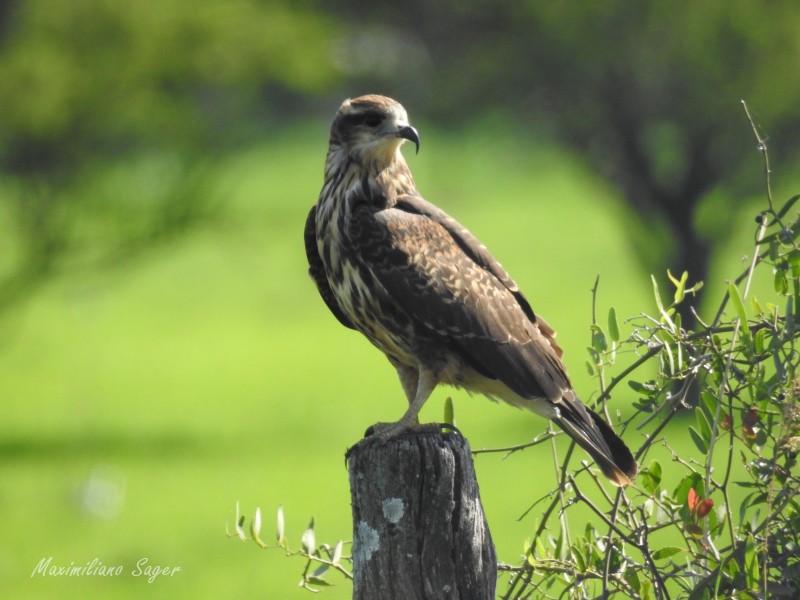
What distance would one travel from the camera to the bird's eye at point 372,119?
456 cm

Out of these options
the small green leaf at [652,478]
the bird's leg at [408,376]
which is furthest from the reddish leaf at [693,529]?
the bird's leg at [408,376]

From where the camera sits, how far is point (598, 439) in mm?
3896

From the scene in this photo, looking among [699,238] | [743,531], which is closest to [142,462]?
[699,238]

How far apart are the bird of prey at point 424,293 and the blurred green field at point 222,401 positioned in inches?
175

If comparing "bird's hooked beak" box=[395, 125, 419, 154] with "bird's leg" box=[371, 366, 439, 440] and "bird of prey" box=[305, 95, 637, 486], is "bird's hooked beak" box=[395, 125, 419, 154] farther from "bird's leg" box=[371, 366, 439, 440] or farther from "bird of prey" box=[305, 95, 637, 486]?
"bird's leg" box=[371, 366, 439, 440]

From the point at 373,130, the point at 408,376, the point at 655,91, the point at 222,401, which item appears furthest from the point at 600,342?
the point at 222,401

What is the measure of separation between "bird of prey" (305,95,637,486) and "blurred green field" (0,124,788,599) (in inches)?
175

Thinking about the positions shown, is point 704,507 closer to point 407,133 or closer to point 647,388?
point 647,388

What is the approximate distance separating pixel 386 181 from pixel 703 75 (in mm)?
7607

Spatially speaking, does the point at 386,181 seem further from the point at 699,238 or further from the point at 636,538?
the point at 699,238

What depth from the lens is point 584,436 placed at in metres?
3.93

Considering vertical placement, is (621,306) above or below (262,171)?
below

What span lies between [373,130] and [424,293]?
2.25ft

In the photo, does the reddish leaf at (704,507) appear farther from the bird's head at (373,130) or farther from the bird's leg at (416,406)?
the bird's head at (373,130)
